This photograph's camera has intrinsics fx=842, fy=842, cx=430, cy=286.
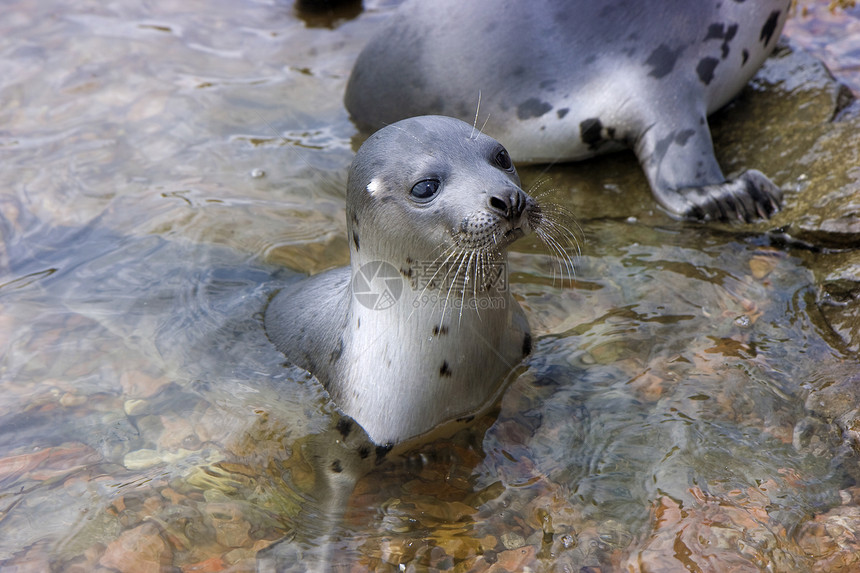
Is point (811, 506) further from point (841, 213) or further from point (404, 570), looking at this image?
point (841, 213)

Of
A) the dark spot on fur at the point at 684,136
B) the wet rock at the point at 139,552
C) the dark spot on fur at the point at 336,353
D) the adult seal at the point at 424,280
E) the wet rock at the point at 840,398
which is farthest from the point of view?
the dark spot on fur at the point at 684,136

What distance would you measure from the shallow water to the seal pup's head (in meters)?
0.71

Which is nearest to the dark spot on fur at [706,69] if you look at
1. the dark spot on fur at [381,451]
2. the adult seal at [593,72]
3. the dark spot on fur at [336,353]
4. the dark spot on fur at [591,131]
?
the adult seal at [593,72]

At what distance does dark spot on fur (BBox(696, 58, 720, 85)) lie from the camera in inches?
173

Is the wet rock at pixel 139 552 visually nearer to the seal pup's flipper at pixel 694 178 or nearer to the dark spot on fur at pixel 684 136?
the seal pup's flipper at pixel 694 178

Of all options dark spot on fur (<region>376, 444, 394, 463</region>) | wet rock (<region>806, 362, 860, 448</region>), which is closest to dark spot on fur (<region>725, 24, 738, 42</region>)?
wet rock (<region>806, 362, 860, 448</region>)

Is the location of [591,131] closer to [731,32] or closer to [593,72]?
[593,72]

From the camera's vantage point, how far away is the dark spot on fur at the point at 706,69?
173 inches

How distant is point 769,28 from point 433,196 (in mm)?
2819

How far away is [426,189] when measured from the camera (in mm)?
2738

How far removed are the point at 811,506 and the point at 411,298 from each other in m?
1.40

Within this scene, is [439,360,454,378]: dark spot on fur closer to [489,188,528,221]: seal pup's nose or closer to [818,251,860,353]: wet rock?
[489,188,528,221]: seal pup's nose

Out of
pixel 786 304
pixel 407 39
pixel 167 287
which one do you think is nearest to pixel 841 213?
pixel 786 304

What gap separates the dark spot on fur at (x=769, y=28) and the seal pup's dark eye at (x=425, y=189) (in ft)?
8.90
